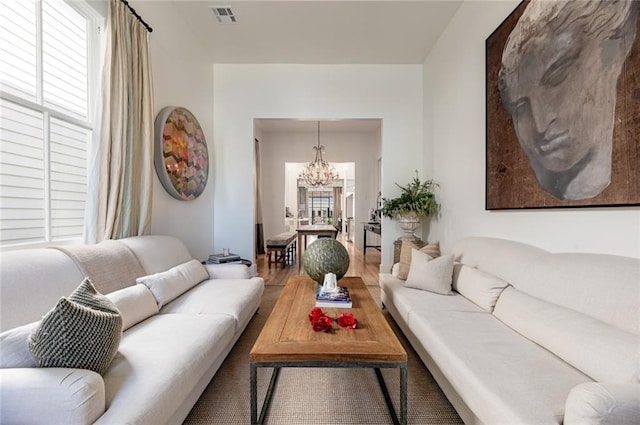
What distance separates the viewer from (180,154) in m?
3.21

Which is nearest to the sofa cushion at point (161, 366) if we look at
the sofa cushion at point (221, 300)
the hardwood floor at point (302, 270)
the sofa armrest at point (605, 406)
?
the sofa cushion at point (221, 300)

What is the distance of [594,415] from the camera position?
2.61 ft

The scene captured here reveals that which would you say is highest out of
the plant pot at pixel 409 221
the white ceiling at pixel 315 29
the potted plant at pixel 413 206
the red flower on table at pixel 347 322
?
the white ceiling at pixel 315 29

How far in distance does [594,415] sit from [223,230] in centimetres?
441

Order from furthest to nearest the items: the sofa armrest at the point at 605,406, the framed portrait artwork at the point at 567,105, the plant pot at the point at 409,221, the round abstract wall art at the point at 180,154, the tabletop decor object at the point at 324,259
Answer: the plant pot at the point at 409,221 < the round abstract wall art at the point at 180,154 < the tabletop decor object at the point at 324,259 < the framed portrait artwork at the point at 567,105 < the sofa armrest at the point at 605,406

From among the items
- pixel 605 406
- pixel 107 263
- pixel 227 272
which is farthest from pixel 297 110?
pixel 605 406

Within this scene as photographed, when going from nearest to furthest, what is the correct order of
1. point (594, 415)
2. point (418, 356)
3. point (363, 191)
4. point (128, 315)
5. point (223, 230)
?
point (594, 415)
point (128, 315)
point (418, 356)
point (223, 230)
point (363, 191)

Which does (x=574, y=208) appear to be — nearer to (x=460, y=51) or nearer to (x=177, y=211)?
(x=460, y=51)

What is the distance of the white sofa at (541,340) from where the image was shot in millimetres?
923

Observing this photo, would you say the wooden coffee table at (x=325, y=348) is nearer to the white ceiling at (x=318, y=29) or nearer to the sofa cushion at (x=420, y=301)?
the sofa cushion at (x=420, y=301)

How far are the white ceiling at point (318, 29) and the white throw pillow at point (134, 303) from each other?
110 inches

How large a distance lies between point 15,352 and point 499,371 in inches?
73.2

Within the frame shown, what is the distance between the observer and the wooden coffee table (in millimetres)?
1240

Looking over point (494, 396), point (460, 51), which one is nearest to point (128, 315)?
point (494, 396)
